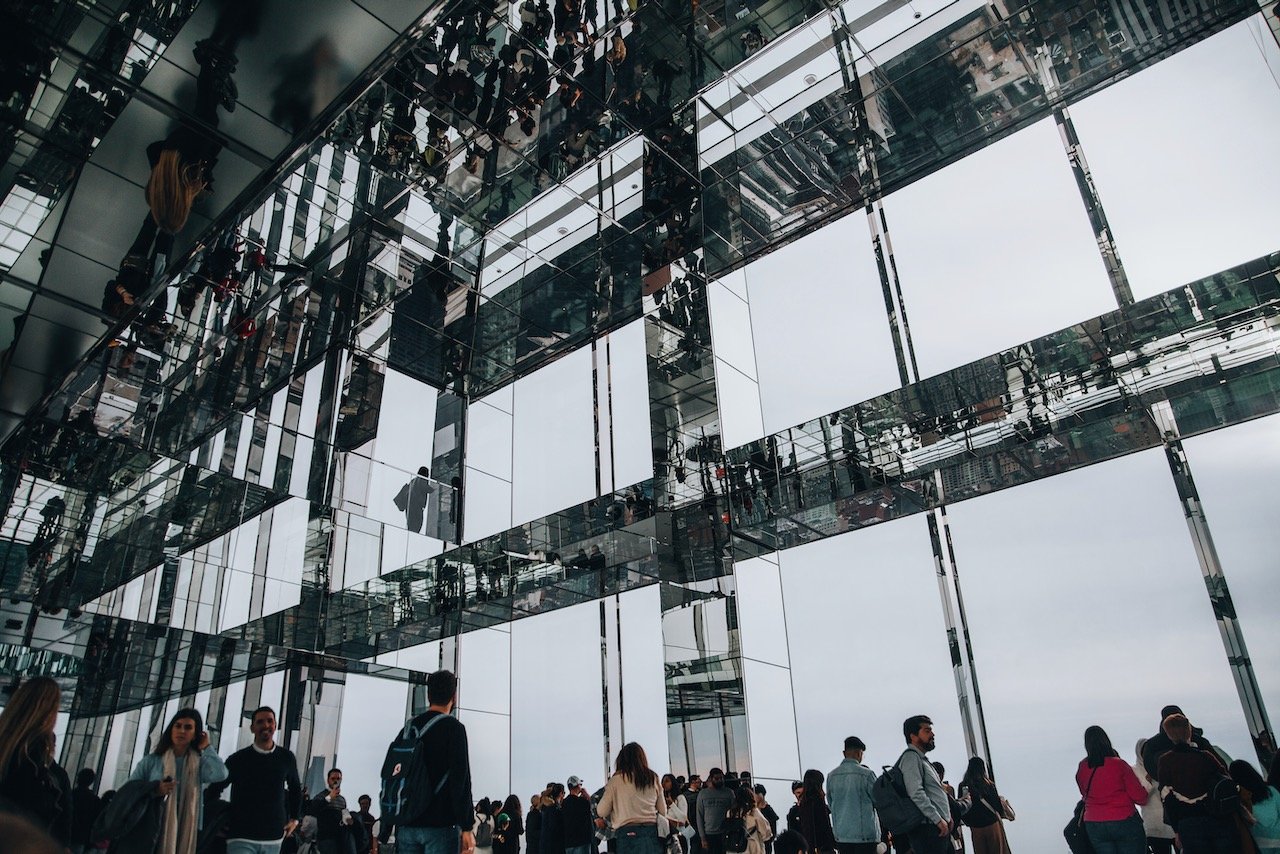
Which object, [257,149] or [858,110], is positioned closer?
[257,149]

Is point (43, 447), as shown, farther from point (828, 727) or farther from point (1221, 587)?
point (1221, 587)

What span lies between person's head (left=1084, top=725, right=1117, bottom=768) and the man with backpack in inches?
160

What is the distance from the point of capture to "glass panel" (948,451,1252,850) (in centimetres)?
828

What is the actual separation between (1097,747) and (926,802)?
122cm

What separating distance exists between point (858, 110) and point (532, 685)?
947 centimetres

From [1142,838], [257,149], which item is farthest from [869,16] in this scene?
[1142,838]

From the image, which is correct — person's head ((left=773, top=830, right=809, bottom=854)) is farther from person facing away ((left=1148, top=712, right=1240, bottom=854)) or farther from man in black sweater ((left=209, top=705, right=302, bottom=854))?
man in black sweater ((left=209, top=705, right=302, bottom=854))

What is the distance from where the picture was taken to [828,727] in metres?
10.5

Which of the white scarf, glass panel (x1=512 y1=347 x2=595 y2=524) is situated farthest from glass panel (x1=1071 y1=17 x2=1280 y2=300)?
the white scarf

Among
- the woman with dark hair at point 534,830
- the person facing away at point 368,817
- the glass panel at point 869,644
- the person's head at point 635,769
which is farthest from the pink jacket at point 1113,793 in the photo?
the person facing away at point 368,817

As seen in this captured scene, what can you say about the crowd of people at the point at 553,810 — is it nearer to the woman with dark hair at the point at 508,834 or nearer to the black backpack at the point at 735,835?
the black backpack at the point at 735,835

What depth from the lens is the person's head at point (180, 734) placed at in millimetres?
4367

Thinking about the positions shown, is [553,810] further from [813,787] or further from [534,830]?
[813,787]

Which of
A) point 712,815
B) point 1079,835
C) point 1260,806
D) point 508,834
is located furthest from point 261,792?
point 508,834
